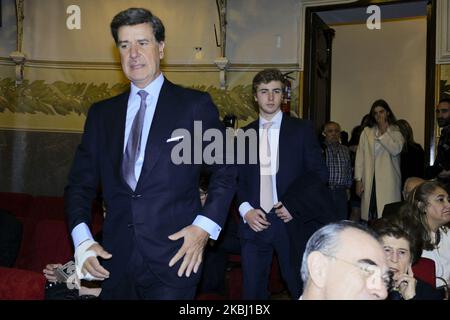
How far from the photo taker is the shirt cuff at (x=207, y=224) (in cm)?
177

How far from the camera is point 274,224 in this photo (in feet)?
10.3

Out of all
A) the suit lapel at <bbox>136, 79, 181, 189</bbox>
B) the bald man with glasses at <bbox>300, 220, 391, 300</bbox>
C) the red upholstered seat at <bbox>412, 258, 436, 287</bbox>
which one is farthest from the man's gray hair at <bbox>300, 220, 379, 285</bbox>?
the red upholstered seat at <bbox>412, 258, 436, 287</bbox>

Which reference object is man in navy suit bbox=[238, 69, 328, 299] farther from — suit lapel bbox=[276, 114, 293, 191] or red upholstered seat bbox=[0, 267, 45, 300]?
red upholstered seat bbox=[0, 267, 45, 300]

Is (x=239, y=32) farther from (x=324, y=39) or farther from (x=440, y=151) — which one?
(x=440, y=151)

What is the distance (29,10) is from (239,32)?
3.28 meters

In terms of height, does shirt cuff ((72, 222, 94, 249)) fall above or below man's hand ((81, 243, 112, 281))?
above

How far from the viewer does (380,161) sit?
5758 mm

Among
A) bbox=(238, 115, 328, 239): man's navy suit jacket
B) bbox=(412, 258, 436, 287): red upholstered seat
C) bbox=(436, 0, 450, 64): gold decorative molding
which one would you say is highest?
bbox=(436, 0, 450, 64): gold decorative molding

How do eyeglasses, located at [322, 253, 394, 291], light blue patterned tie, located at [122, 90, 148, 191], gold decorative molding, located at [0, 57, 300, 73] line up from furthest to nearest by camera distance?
gold decorative molding, located at [0, 57, 300, 73] < light blue patterned tie, located at [122, 90, 148, 191] < eyeglasses, located at [322, 253, 394, 291]

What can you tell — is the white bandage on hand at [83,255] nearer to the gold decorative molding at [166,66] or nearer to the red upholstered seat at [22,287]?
the red upholstered seat at [22,287]

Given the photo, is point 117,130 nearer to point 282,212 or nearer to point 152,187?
point 152,187

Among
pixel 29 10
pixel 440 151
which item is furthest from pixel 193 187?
pixel 29 10

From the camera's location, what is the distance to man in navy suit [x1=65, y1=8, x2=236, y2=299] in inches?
70.1

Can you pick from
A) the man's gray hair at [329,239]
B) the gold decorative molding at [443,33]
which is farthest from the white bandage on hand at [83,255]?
the gold decorative molding at [443,33]
